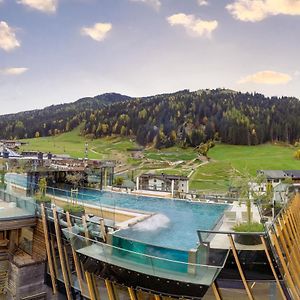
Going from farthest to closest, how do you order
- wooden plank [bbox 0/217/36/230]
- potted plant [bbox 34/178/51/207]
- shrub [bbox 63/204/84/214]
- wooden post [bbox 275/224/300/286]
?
potted plant [bbox 34/178/51/207] → shrub [bbox 63/204/84/214] → wooden plank [bbox 0/217/36/230] → wooden post [bbox 275/224/300/286]

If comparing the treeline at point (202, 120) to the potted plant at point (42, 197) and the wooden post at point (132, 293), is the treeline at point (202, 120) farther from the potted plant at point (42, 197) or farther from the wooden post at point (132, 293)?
the wooden post at point (132, 293)

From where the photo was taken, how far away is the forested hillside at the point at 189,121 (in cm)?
8456

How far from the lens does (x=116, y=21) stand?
2870 cm

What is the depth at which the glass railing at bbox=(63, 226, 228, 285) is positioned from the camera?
601cm

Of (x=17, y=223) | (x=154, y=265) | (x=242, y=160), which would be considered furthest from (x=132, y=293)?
(x=242, y=160)

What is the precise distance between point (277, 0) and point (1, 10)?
22.3m

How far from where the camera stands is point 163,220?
11.7 meters

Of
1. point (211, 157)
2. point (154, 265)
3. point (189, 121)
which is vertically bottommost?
point (211, 157)

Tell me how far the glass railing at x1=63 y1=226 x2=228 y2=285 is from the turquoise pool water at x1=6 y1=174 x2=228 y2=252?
0.61ft

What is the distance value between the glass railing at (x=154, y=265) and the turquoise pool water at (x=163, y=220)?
7.3 inches

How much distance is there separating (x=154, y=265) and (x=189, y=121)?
3613 inches

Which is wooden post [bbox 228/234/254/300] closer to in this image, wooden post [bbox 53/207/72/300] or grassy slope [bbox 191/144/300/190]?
wooden post [bbox 53/207/72/300]

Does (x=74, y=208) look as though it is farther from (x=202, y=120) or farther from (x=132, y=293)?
(x=202, y=120)

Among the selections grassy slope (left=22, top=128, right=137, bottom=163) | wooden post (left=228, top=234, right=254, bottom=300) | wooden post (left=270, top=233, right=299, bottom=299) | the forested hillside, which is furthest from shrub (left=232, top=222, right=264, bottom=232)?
the forested hillside
